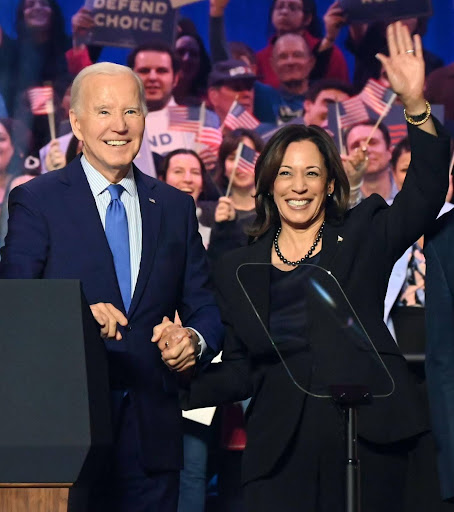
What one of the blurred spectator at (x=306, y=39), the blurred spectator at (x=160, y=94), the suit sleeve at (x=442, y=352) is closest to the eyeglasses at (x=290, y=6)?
the blurred spectator at (x=306, y=39)

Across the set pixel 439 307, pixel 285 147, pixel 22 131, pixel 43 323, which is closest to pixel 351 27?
pixel 22 131

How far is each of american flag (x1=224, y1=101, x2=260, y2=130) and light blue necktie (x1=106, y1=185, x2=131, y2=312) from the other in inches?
80.9

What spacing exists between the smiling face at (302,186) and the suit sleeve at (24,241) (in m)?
0.60

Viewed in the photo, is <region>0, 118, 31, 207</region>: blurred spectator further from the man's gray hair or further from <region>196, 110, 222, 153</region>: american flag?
the man's gray hair

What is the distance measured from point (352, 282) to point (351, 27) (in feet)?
8.29

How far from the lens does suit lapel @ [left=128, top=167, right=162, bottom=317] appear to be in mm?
2814

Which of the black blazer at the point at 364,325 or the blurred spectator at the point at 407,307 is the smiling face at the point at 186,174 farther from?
the black blazer at the point at 364,325

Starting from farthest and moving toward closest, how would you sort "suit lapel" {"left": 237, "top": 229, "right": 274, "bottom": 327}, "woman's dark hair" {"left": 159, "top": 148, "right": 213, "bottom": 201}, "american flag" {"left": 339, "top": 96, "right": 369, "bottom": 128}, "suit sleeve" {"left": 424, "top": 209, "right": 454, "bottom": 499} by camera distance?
1. "american flag" {"left": 339, "top": 96, "right": 369, "bottom": 128}
2. "woman's dark hair" {"left": 159, "top": 148, "right": 213, "bottom": 201}
3. "suit lapel" {"left": 237, "top": 229, "right": 274, "bottom": 327}
4. "suit sleeve" {"left": 424, "top": 209, "right": 454, "bottom": 499}

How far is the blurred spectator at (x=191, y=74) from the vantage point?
4.93 meters

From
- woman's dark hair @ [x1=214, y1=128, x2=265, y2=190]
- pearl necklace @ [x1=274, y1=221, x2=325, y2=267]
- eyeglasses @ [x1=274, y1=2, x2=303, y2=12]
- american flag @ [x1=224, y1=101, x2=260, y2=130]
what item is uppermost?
eyeglasses @ [x1=274, y1=2, x2=303, y2=12]

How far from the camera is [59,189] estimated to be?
289 centimetres

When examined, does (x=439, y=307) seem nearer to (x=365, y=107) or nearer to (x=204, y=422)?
(x=204, y=422)

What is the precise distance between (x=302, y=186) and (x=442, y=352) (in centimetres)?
56

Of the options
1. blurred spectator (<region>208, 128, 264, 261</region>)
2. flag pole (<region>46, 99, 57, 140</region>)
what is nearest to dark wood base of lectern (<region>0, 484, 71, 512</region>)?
blurred spectator (<region>208, 128, 264, 261</region>)
